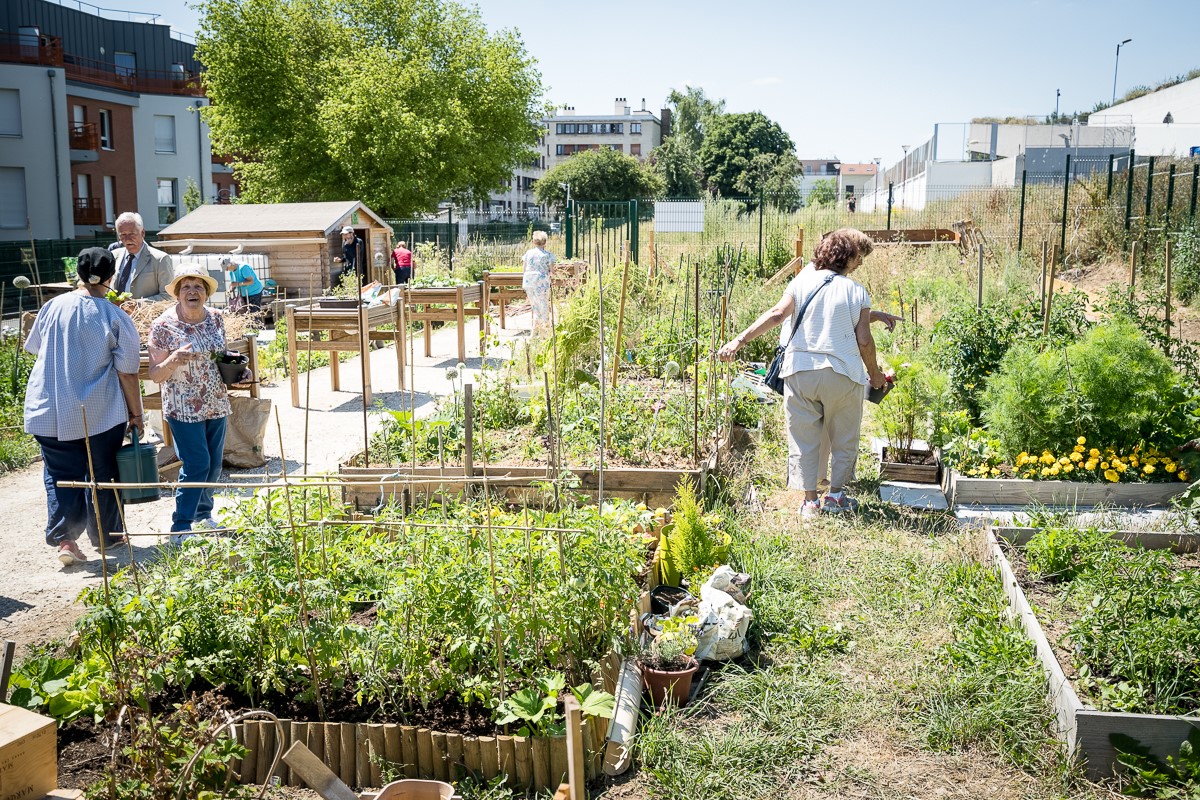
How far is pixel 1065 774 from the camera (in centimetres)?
303

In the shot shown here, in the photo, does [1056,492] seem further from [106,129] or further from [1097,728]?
[106,129]

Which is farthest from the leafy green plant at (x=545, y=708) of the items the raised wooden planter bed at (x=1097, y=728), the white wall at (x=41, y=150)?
the white wall at (x=41, y=150)

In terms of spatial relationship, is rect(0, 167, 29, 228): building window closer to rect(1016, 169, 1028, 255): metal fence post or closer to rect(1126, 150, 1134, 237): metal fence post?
rect(1016, 169, 1028, 255): metal fence post

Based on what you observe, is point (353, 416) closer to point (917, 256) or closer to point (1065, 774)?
point (1065, 774)

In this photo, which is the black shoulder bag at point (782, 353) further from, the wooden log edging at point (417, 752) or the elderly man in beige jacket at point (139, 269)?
the elderly man in beige jacket at point (139, 269)

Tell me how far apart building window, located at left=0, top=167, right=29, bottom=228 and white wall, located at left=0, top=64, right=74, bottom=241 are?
18 cm

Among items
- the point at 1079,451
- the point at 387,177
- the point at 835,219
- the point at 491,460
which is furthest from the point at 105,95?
the point at 1079,451

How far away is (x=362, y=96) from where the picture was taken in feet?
98.6

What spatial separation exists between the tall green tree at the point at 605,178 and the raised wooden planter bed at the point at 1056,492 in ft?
207

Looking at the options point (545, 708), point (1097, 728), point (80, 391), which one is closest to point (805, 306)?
point (1097, 728)

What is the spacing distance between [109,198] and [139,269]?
99.2 ft

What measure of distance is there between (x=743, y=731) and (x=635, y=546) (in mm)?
799

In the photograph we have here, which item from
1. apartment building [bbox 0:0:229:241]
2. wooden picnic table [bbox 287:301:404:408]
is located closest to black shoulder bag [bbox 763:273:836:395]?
wooden picnic table [bbox 287:301:404:408]

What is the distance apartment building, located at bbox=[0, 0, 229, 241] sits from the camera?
29.4m
